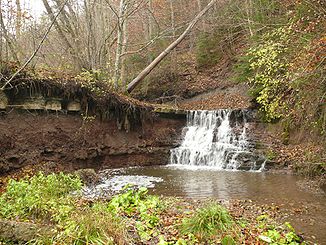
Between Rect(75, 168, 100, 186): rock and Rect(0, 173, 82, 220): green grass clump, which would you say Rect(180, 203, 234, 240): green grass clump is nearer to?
Rect(0, 173, 82, 220): green grass clump

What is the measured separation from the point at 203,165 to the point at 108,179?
14.5 ft

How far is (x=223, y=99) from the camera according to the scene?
18969mm

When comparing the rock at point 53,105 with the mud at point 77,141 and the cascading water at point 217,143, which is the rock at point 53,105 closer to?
the mud at point 77,141

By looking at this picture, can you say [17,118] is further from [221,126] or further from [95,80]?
[221,126]

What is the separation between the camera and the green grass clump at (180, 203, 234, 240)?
4.37 metres

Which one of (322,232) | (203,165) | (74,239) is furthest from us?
(203,165)

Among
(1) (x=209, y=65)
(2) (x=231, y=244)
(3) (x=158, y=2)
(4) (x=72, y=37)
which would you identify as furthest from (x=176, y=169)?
(3) (x=158, y=2)

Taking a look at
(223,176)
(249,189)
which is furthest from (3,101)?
(249,189)

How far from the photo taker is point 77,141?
12.0 m

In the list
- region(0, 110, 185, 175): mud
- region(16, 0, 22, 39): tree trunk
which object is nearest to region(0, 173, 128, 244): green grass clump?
region(0, 110, 185, 175): mud

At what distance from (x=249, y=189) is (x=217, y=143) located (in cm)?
535

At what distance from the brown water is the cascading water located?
0.96 metres

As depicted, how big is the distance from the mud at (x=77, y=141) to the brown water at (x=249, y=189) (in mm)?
1308

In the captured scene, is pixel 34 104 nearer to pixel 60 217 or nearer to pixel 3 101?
pixel 3 101
